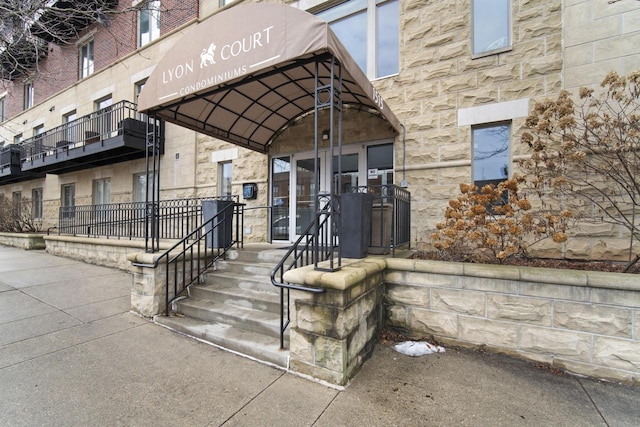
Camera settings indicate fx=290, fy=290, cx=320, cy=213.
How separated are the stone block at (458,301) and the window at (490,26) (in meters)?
4.32

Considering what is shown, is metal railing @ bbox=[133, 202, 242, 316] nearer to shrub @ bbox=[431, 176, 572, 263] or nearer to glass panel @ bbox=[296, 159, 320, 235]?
glass panel @ bbox=[296, 159, 320, 235]

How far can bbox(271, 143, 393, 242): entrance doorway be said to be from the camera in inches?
241

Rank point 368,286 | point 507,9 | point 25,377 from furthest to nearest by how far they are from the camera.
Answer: point 507,9, point 368,286, point 25,377

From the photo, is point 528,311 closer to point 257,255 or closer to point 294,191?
point 257,255

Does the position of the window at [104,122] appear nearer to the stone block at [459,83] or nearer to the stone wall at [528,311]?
the stone block at [459,83]

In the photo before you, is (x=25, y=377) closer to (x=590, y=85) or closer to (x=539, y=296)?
(x=539, y=296)

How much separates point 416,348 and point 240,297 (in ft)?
7.71

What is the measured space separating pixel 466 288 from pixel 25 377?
454 cm

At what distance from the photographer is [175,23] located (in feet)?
31.2

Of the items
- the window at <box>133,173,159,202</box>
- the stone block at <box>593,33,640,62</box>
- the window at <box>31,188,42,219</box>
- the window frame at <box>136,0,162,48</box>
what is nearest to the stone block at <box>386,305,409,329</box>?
the stone block at <box>593,33,640,62</box>

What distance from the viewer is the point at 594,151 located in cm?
368

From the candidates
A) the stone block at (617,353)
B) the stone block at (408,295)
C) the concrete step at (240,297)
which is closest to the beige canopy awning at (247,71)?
the stone block at (408,295)

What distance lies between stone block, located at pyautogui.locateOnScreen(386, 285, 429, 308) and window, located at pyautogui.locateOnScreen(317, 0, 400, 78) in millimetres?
4528

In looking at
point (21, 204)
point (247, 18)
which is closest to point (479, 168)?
point (247, 18)
